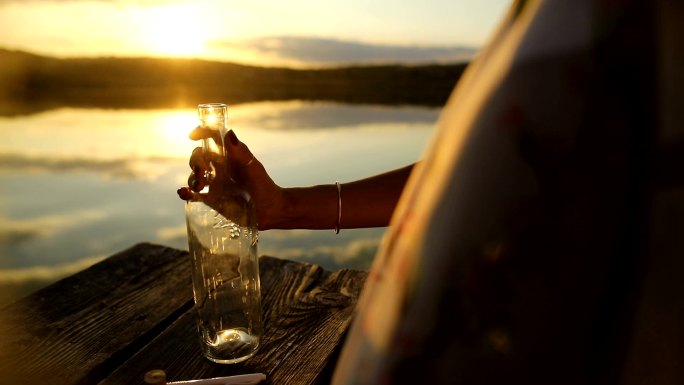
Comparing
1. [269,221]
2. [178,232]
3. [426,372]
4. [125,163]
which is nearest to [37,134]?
[125,163]

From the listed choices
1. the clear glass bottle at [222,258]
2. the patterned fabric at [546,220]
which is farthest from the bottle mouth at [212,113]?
the patterned fabric at [546,220]

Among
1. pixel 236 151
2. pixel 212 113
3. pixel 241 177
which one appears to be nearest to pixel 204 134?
pixel 212 113

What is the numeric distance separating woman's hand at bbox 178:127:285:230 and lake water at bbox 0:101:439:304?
0.07 meters

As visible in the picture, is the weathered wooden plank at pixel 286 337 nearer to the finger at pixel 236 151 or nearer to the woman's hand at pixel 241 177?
the woman's hand at pixel 241 177

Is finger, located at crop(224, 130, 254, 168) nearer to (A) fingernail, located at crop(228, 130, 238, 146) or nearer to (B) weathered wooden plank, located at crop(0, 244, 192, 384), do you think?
(A) fingernail, located at crop(228, 130, 238, 146)

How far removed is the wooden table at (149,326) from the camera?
86 centimetres

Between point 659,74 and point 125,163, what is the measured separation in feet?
30.1

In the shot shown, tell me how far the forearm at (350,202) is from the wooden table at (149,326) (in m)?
0.13

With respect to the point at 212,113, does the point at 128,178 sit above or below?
below

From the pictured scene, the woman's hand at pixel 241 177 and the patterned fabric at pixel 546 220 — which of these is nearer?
the patterned fabric at pixel 546 220

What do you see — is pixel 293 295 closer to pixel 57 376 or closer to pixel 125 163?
pixel 57 376

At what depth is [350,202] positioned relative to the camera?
1286 millimetres

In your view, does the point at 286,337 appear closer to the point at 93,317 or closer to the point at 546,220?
the point at 93,317

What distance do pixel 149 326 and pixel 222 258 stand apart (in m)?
0.20
